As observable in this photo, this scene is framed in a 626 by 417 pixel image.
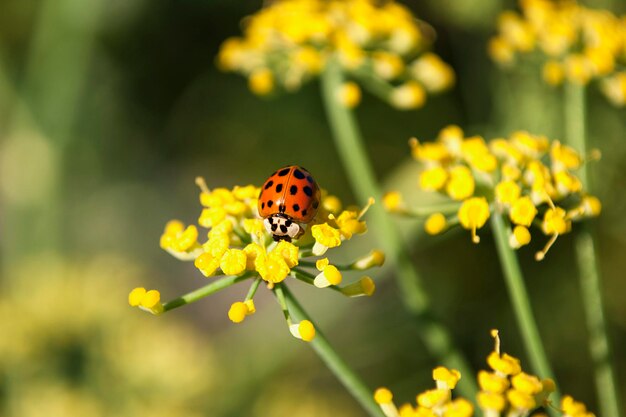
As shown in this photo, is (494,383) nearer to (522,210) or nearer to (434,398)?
(434,398)

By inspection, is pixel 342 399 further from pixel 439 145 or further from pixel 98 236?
pixel 439 145

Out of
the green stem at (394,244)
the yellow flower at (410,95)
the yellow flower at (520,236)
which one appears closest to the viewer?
the yellow flower at (520,236)

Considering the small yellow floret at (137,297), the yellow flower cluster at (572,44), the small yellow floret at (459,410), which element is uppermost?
the yellow flower cluster at (572,44)

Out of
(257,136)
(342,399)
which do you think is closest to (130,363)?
(342,399)

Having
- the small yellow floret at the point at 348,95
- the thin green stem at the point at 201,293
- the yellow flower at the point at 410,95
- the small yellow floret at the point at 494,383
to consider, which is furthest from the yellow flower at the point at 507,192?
the yellow flower at the point at 410,95

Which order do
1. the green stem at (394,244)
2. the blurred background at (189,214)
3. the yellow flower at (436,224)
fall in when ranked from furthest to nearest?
the blurred background at (189,214) < the green stem at (394,244) < the yellow flower at (436,224)

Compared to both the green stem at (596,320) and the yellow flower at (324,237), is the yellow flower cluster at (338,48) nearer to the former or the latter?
the green stem at (596,320)
